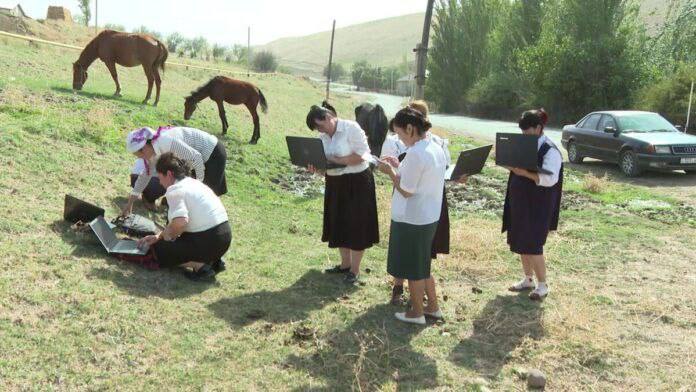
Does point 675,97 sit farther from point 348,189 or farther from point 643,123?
point 348,189

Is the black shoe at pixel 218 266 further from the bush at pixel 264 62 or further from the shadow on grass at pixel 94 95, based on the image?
the bush at pixel 264 62

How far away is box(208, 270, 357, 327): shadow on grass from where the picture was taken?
497 cm

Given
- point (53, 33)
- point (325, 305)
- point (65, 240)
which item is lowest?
point (325, 305)

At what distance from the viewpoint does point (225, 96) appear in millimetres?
13461

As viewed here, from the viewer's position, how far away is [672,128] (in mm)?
14531

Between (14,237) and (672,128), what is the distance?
46.5ft

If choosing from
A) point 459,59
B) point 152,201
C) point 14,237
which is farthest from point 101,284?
point 459,59

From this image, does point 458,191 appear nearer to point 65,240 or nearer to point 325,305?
point 325,305

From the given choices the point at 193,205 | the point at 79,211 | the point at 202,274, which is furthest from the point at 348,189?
the point at 79,211

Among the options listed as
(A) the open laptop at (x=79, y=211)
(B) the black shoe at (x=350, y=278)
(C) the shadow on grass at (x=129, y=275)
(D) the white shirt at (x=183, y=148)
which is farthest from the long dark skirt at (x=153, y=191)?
(B) the black shoe at (x=350, y=278)

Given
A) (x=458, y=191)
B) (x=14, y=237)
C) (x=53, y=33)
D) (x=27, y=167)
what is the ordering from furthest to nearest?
(x=53, y=33)
(x=458, y=191)
(x=27, y=167)
(x=14, y=237)

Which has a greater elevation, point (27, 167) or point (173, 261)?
point (27, 167)

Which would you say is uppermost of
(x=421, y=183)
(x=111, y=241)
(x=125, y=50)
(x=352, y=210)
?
(x=125, y=50)

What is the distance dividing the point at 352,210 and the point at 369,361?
6.13 ft
